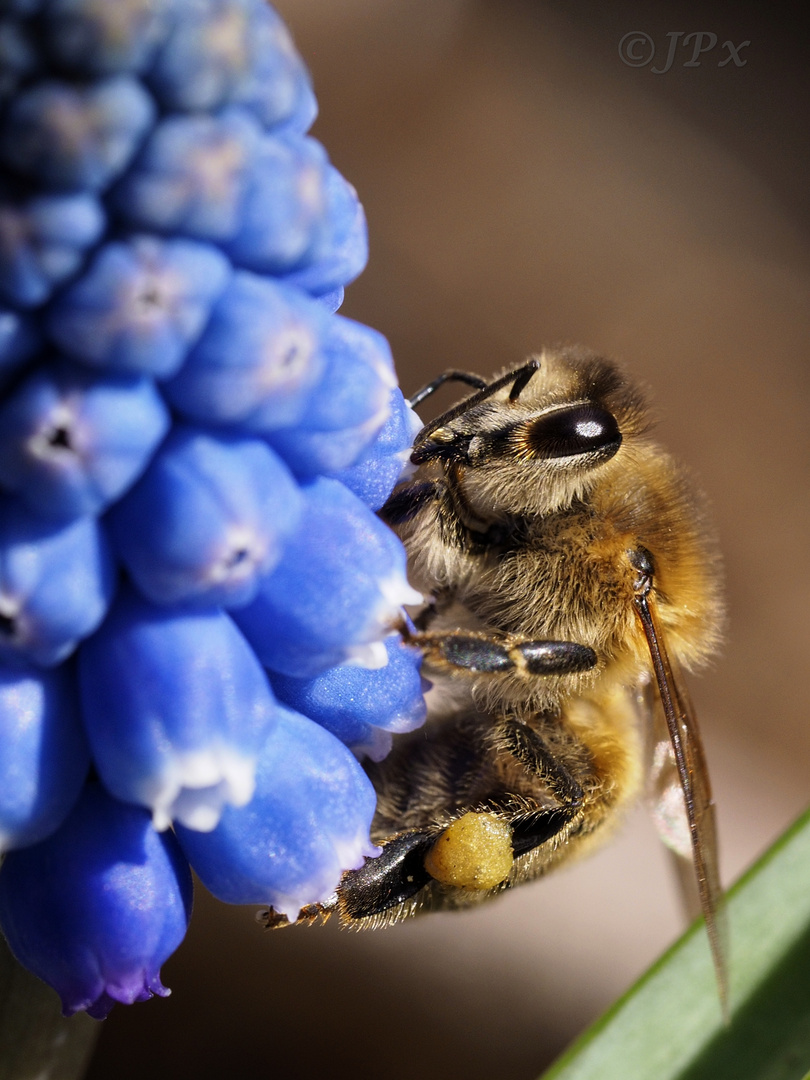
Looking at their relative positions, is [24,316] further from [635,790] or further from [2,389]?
[635,790]

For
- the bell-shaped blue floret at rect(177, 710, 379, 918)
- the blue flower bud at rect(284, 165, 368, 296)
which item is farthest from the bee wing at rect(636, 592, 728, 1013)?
the blue flower bud at rect(284, 165, 368, 296)

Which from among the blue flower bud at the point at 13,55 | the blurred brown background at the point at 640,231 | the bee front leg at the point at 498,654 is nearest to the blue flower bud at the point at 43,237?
the blue flower bud at the point at 13,55

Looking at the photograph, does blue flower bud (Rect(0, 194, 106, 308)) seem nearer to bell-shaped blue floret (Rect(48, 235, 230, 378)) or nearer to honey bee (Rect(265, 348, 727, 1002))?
bell-shaped blue floret (Rect(48, 235, 230, 378))

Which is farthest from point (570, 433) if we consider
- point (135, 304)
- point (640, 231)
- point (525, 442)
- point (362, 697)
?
point (640, 231)

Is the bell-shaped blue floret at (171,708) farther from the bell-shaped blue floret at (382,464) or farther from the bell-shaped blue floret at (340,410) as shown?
the bell-shaped blue floret at (382,464)

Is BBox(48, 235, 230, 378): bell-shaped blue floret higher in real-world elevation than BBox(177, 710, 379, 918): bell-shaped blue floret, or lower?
higher

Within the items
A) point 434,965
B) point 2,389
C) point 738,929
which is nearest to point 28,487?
point 2,389
